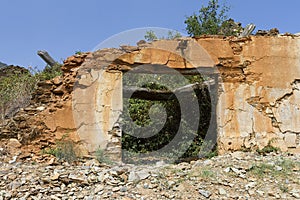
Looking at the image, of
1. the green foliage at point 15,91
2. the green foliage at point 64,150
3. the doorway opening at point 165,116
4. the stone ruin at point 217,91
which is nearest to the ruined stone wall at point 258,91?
the stone ruin at point 217,91

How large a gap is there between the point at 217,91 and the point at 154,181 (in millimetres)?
2593

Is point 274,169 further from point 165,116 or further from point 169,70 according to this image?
point 165,116

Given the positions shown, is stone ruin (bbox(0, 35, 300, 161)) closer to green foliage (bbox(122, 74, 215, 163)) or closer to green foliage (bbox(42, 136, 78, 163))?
green foliage (bbox(42, 136, 78, 163))

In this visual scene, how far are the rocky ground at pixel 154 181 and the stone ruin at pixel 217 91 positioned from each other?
920 mm

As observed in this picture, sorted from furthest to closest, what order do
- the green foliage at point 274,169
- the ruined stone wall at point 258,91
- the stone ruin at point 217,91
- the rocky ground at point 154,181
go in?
the ruined stone wall at point 258,91
the stone ruin at point 217,91
the green foliage at point 274,169
the rocky ground at point 154,181

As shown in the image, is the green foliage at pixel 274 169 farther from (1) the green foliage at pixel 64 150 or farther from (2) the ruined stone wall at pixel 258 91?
(1) the green foliage at pixel 64 150

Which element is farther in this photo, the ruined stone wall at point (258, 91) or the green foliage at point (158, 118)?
the green foliage at point (158, 118)

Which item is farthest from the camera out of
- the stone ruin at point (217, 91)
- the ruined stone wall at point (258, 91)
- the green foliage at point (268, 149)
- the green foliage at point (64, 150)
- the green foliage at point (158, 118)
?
the green foliage at point (158, 118)

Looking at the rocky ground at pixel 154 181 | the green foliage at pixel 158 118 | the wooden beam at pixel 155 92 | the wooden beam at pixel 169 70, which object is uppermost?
the wooden beam at pixel 169 70

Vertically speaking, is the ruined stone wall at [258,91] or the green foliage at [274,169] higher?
the ruined stone wall at [258,91]

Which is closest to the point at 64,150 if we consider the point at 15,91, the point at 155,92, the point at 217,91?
the point at 217,91

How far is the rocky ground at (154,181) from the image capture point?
185 inches

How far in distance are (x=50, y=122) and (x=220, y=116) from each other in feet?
9.75

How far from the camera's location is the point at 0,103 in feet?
29.3
